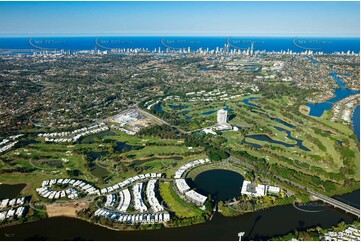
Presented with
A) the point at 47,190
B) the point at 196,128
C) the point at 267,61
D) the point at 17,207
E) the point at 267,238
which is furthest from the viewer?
the point at 267,61

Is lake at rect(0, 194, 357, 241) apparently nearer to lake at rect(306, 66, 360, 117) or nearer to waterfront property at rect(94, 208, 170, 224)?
waterfront property at rect(94, 208, 170, 224)

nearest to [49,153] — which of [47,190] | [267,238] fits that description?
[47,190]

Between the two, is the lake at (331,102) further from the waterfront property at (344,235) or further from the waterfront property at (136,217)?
the waterfront property at (136,217)

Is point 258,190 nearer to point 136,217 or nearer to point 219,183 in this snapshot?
point 219,183

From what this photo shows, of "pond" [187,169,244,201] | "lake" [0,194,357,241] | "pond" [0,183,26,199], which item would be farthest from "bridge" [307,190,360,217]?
"pond" [0,183,26,199]

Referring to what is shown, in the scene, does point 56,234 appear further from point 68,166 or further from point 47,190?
point 68,166

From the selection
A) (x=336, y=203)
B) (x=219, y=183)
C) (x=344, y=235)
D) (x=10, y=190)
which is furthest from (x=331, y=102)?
(x=10, y=190)
